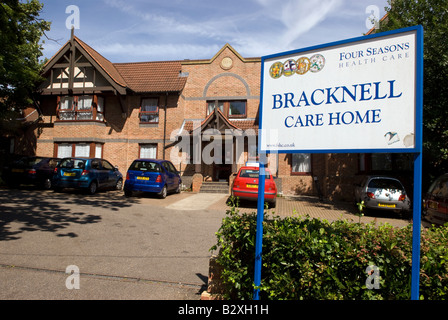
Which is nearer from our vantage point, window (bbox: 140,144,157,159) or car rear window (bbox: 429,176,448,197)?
car rear window (bbox: 429,176,448,197)

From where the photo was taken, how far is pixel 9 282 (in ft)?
13.0

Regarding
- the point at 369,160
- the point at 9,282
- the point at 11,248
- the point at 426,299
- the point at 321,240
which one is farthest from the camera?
the point at 369,160

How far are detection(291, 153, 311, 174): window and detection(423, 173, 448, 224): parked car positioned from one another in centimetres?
1160

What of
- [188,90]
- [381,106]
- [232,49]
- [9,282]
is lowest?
[9,282]

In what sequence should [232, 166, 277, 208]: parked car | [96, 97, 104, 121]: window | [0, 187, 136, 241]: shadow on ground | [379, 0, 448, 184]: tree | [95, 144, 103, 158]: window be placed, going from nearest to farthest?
[0, 187, 136, 241]: shadow on ground, [379, 0, 448, 184]: tree, [232, 166, 277, 208]: parked car, [95, 144, 103, 158]: window, [96, 97, 104, 121]: window

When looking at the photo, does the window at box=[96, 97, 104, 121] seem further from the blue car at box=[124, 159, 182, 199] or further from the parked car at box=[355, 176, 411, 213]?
the parked car at box=[355, 176, 411, 213]

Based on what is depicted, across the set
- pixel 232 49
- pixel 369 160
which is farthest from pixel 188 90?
pixel 369 160

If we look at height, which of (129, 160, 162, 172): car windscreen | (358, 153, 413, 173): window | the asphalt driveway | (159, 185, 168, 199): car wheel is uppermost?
(358, 153, 413, 173): window

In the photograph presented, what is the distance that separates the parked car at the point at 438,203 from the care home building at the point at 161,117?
1111cm

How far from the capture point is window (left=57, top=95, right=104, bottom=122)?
746 inches

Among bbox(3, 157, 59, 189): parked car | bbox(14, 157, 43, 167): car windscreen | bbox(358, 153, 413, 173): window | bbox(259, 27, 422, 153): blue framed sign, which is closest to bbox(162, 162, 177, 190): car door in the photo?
bbox(3, 157, 59, 189): parked car

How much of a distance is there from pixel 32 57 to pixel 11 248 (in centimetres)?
1749

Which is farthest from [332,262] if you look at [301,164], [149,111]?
[149,111]

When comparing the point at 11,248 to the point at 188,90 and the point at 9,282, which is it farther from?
the point at 188,90
